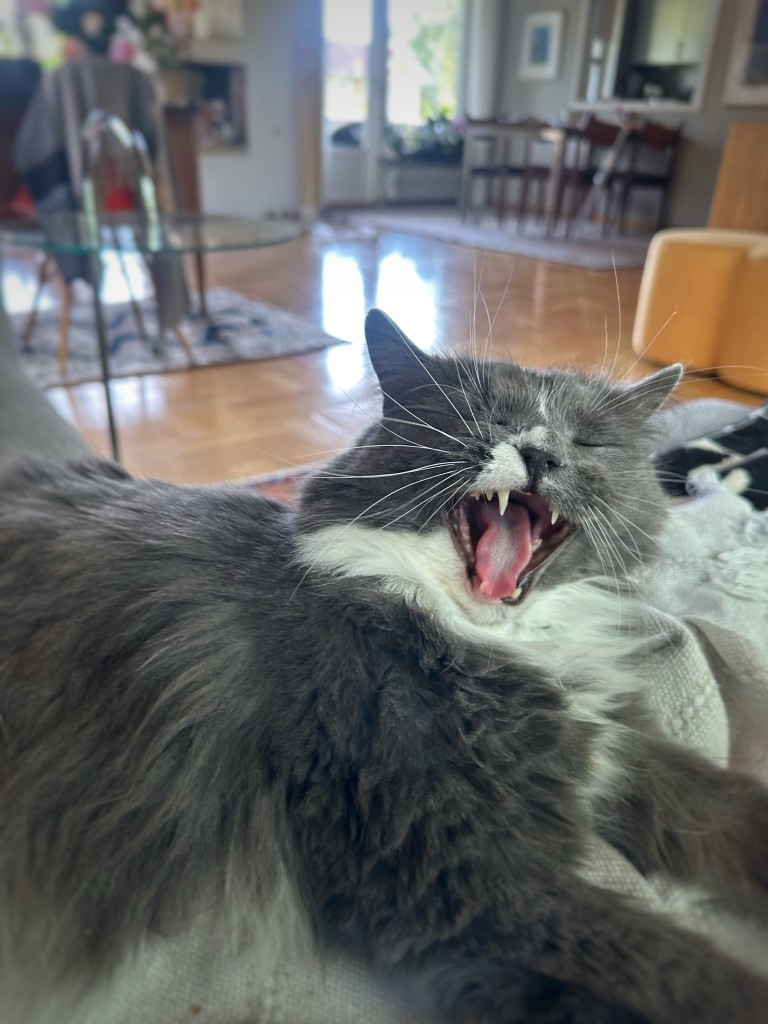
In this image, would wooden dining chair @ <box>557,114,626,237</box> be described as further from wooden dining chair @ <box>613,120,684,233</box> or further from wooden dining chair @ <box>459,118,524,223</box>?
wooden dining chair @ <box>459,118,524,223</box>

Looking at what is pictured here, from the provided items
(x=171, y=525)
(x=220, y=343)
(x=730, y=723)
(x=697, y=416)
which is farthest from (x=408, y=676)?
(x=220, y=343)

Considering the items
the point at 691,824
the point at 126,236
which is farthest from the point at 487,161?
the point at 691,824

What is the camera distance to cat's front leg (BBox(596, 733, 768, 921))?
0.75 meters

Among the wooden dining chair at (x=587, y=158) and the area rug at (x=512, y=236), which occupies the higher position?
the wooden dining chair at (x=587, y=158)

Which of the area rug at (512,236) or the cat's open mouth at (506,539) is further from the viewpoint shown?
the area rug at (512,236)

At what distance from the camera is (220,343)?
149 inches

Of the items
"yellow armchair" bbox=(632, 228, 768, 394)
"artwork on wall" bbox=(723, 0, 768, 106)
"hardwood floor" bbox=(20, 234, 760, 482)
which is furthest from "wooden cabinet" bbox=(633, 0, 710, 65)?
"yellow armchair" bbox=(632, 228, 768, 394)

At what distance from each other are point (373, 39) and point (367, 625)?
31.7 ft

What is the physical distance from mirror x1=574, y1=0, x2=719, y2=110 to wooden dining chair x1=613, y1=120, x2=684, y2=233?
1.51 ft

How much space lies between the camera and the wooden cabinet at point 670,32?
7.29m

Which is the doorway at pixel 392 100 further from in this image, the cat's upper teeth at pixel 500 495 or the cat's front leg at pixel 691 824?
the cat's front leg at pixel 691 824

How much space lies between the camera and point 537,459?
0.79 m

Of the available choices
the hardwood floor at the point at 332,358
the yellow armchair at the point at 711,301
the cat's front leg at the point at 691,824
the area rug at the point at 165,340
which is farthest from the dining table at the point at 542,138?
the cat's front leg at the point at 691,824

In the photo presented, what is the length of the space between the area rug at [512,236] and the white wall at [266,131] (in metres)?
0.84
